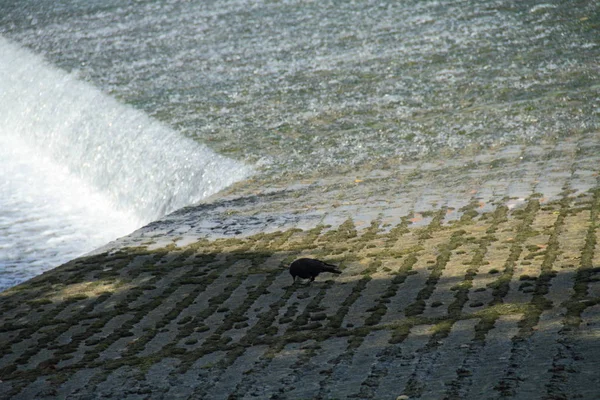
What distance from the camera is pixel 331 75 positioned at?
15797mm

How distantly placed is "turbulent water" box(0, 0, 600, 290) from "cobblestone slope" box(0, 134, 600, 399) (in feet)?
6.31

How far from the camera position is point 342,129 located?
42.7 feet

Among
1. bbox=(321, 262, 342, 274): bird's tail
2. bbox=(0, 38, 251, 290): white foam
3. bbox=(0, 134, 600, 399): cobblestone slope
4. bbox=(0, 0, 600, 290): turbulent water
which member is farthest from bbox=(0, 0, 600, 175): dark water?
bbox=(321, 262, 342, 274): bird's tail

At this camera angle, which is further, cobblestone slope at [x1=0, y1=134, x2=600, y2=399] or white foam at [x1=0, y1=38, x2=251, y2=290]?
white foam at [x1=0, y1=38, x2=251, y2=290]

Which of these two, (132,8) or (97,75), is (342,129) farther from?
(132,8)

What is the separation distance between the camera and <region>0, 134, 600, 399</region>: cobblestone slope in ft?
17.2

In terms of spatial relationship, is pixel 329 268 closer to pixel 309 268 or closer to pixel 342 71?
pixel 309 268

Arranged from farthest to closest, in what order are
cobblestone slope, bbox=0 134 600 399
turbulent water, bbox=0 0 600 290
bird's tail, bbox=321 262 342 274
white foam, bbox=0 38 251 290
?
turbulent water, bbox=0 0 600 290
white foam, bbox=0 38 251 290
bird's tail, bbox=321 262 342 274
cobblestone slope, bbox=0 134 600 399

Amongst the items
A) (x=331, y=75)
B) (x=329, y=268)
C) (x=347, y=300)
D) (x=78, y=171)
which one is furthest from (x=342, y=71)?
(x=347, y=300)

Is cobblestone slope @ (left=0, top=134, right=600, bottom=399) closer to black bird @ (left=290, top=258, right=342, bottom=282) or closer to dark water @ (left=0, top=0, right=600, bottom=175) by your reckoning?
black bird @ (left=290, top=258, right=342, bottom=282)

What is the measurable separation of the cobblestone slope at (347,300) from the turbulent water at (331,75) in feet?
6.31

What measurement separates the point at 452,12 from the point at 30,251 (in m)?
10.4

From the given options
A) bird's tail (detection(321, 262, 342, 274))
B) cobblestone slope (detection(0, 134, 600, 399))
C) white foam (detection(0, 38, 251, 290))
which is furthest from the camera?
white foam (detection(0, 38, 251, 290))

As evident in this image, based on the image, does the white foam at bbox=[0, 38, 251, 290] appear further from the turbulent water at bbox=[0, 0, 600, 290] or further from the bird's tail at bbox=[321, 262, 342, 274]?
the bird's tail at bbox=[321, 262, 342, 274]
